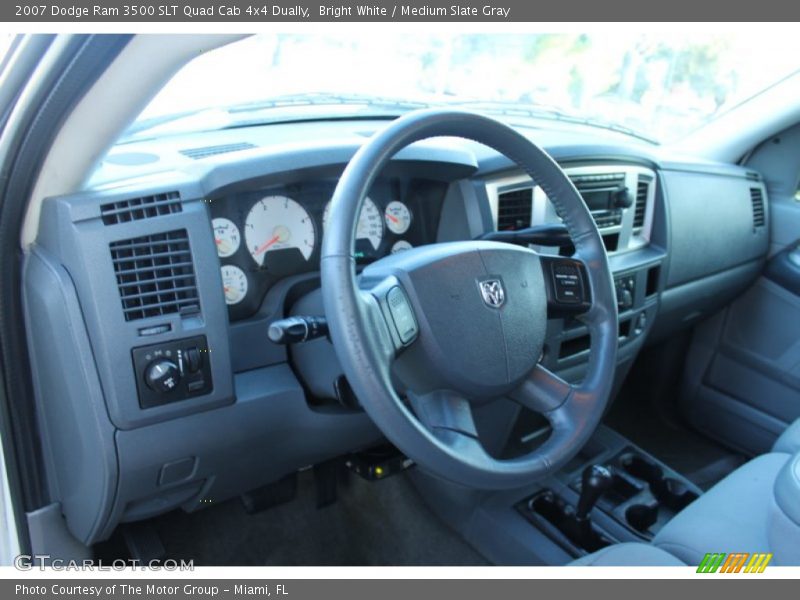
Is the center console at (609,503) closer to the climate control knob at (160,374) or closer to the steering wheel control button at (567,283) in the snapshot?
the steering wheel control button at (567,283)

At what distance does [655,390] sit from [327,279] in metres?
2.35

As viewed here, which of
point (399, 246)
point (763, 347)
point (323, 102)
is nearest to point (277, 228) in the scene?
point (399, 246)

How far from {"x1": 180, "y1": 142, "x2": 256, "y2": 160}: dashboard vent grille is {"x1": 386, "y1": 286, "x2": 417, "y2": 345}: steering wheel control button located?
56 cm

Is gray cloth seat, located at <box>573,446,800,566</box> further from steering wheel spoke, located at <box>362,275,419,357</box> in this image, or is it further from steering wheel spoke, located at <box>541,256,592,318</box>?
steering wheel spoke, located at <box>362,275,419,357</box>

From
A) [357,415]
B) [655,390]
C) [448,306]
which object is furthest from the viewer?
[655,390]

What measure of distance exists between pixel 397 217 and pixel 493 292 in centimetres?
52

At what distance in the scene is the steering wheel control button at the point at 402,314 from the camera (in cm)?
111

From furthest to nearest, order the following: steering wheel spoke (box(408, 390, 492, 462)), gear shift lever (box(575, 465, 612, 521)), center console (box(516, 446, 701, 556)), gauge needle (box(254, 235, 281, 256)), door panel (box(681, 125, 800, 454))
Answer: door panel (box(681, 125, 800, 454))
center console (box(516, 446, 701, 556))
gear shift lever (box(575, 465, 612, 521))
gauge needle (box(254, 235, 281, 256))
steering wheel spoke (box(408, 390, 492, 462))

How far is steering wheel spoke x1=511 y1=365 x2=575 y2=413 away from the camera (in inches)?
51.0

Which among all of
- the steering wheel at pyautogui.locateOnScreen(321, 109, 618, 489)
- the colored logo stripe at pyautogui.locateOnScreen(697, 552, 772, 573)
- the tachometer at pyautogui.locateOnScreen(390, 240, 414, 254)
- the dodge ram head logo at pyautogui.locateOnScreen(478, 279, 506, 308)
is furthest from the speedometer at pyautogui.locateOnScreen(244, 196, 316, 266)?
the colored logo stripe at pyautogui.locateOnScreen(697, 552, 772, 573)

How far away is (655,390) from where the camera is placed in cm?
297

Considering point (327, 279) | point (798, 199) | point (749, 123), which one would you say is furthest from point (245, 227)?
point (798, 199)

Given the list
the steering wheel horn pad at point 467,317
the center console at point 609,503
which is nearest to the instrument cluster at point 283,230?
the steering wheel horn pad at point 467,317

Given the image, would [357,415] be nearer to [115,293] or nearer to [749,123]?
[115,293]
